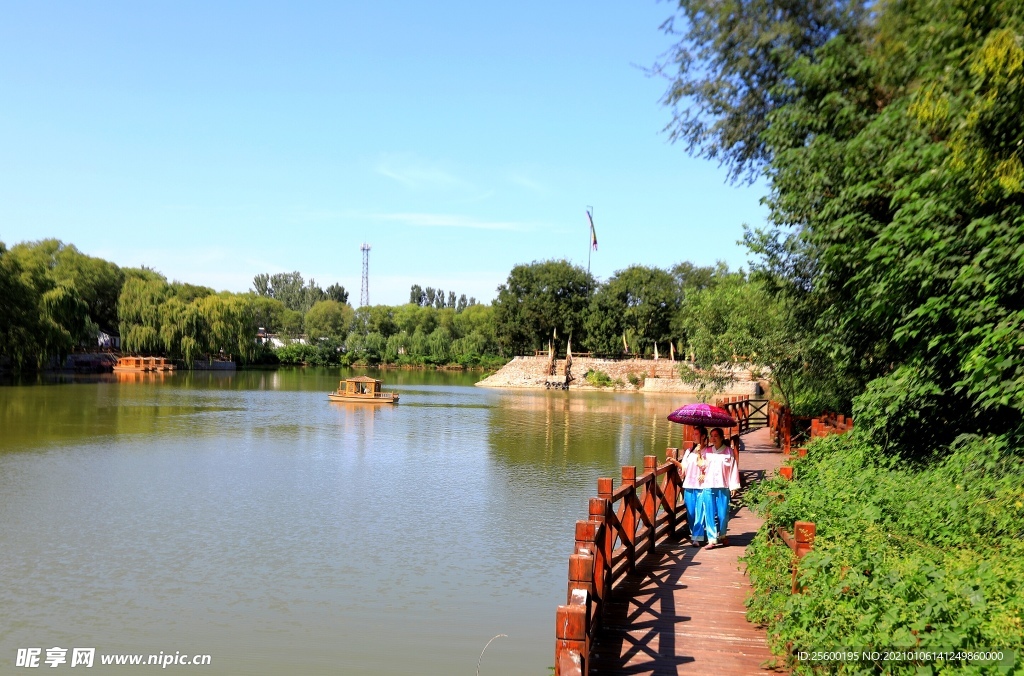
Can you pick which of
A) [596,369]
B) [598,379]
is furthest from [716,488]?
[596,369]

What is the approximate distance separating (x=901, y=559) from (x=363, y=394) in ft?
151

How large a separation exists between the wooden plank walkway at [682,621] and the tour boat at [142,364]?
247 ft

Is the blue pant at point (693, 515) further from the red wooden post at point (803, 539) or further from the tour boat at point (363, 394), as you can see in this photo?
the tour boat at point (363, 394)

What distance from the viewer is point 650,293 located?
80625 millimetres

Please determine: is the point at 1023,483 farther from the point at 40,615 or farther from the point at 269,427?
the point at 269,427

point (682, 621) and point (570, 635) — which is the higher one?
point (570, 635)

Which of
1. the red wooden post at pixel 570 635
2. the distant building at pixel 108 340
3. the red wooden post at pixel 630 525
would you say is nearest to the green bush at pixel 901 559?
the red wooden post at pixel 630 525

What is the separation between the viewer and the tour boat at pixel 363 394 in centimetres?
4911

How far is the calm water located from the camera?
10000mm

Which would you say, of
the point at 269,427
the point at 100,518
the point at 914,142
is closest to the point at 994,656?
the point at 914,142

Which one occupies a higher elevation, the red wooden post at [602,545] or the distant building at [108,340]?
the distant building at [108,340]

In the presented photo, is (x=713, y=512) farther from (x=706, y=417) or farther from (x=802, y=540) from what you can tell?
(x=802, y=540)

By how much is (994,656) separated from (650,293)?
77.2m

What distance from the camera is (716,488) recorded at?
10391mm
